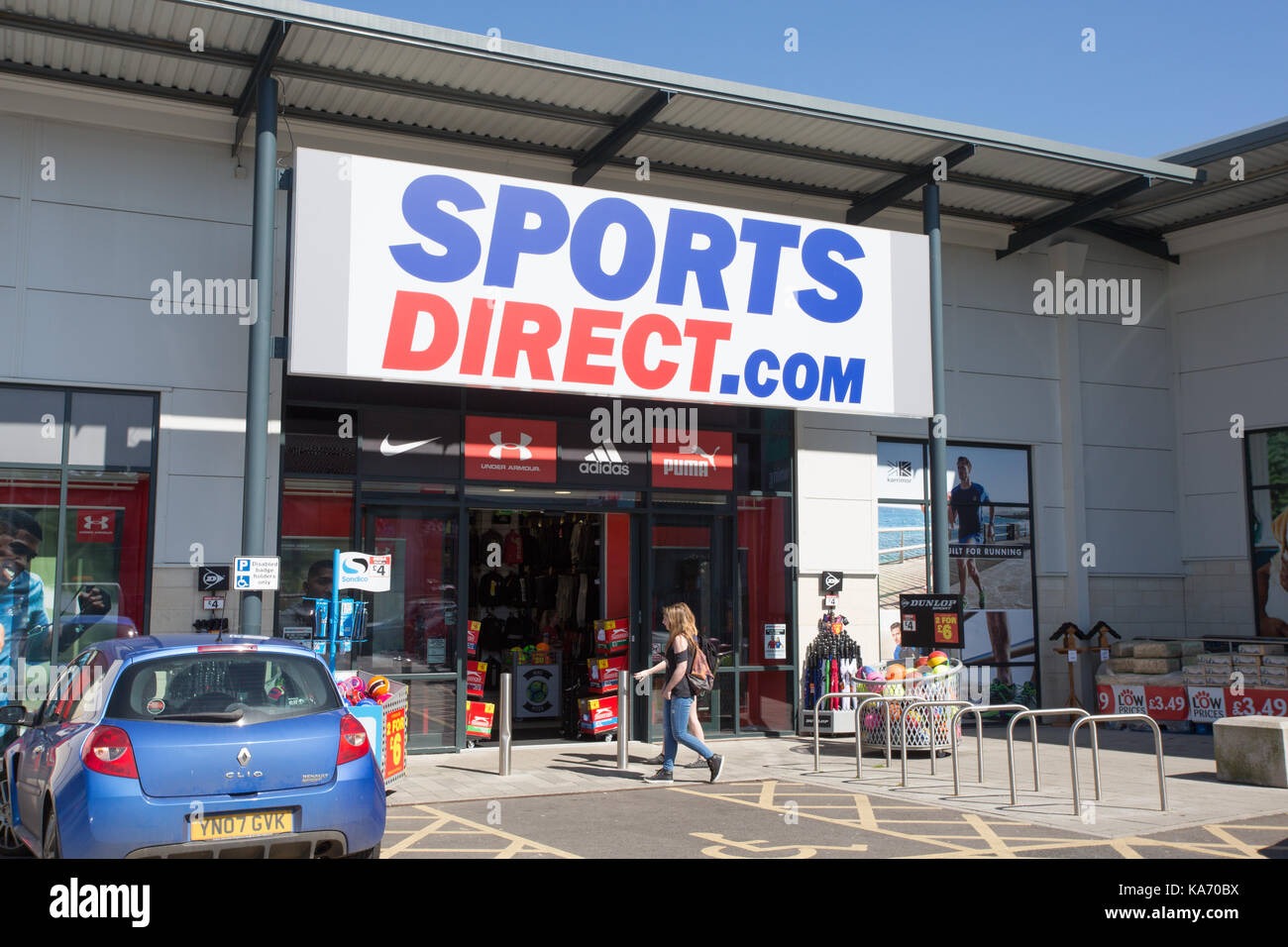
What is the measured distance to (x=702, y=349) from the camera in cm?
1334

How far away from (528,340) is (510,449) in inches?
62.5

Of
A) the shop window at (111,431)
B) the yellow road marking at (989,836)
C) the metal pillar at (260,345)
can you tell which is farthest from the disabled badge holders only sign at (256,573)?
the yellow road marking at (989,836)

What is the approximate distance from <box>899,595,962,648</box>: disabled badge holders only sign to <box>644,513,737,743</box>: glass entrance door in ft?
7.13

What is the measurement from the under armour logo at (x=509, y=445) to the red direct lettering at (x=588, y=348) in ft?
4.21

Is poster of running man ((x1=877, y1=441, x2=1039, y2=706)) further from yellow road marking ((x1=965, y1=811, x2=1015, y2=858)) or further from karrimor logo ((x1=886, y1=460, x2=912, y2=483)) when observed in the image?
yellow road marking ((x1=965, y1=811, x2=1015, y2=858))

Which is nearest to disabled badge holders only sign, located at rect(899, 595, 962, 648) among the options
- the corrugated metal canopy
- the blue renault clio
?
the corrugated metal canopy

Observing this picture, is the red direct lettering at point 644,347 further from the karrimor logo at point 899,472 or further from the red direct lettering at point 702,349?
the karrimor logo at point 899,472

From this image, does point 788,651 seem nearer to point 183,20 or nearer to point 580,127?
point 580,127

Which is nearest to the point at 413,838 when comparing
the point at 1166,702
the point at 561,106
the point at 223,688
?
the point at 223,688

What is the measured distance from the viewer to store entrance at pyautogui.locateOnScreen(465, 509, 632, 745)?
14305 mm

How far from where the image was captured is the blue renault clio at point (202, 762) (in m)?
5.79

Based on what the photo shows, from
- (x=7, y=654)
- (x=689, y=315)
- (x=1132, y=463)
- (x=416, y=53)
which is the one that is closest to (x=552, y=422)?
(x=689, y=315)
